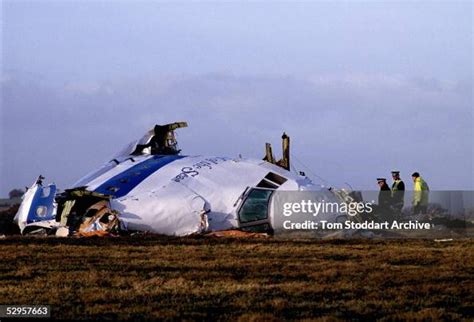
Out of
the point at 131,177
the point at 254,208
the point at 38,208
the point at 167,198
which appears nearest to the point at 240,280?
the point at 167,198

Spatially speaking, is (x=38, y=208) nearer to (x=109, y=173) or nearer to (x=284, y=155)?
(x=109, y=173)

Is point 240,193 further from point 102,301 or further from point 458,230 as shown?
point 102,301

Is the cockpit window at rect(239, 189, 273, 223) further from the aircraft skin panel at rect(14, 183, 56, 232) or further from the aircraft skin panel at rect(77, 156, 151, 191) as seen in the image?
the aircraft skin panel at rect(14, 183, 56, 232)

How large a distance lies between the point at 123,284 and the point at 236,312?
2782 millimetres

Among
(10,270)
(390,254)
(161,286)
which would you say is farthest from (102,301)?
(390,254)

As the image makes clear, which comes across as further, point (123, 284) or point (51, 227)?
point (51, 227)

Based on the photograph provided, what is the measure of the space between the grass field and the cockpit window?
3317 mm

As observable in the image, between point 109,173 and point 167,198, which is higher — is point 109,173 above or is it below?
above

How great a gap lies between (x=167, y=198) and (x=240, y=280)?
33.6 feet

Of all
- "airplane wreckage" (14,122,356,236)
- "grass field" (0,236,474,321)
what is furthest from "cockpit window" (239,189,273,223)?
"grass field" (0,236,474,321)

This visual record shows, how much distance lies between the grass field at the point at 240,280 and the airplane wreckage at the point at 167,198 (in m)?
2.73

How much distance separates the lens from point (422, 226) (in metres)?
22.5

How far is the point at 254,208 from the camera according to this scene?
2342 centimetres

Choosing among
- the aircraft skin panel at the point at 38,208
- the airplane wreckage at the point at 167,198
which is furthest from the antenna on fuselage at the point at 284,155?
the aircraft skin panel at the point at 38,208
